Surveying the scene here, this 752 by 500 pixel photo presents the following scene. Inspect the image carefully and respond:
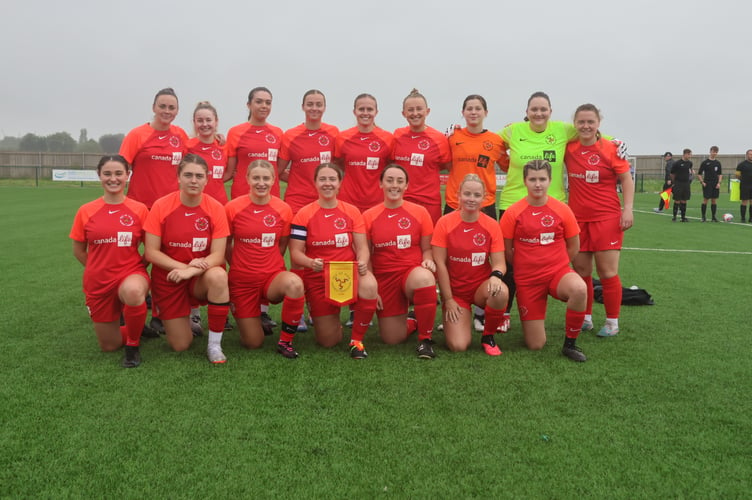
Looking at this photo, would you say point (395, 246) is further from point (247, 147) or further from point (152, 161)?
point (152, 161)

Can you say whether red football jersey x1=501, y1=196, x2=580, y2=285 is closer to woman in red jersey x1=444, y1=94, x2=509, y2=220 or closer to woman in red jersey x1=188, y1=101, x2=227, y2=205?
woman in red jersey x1=444, y1=94, x2=509, y2=220

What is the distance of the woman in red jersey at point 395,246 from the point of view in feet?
14.4

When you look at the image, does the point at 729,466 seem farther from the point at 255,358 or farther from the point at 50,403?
the point at 50,403

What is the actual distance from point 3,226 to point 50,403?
1080 cm

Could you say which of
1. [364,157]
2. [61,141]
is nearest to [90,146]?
[61,141]

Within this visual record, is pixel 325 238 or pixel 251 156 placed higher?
pixel 251 156

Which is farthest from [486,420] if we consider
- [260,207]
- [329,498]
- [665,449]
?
[260,207]

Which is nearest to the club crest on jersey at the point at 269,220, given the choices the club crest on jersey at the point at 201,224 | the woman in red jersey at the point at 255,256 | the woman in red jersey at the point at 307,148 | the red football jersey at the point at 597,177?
the woman in red jersey at the point at 255,256

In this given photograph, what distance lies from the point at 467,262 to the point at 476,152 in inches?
47.1

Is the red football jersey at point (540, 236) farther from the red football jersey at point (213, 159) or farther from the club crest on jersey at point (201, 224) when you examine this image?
the red football jersey at point (213, 159)

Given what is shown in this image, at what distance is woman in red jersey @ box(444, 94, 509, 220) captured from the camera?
4.96 meters

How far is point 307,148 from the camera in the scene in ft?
16.9

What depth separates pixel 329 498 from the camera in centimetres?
225

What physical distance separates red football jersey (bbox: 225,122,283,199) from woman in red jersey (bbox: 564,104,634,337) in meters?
2.70
